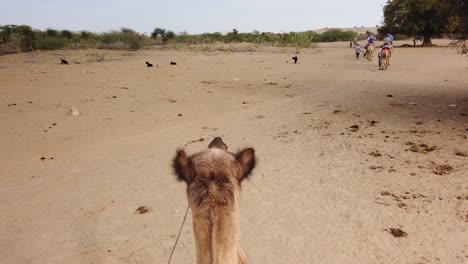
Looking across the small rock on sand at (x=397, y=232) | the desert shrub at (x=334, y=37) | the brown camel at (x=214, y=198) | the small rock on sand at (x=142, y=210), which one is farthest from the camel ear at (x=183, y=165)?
the desert shrub at (x=334, y=37)

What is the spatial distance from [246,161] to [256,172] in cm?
492

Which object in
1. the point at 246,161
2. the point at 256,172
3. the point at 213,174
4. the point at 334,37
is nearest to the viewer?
the point at 213,174

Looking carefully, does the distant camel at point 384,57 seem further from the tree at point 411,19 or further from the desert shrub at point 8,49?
the desert shrub at point 8,49

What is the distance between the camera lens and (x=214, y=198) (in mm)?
1595

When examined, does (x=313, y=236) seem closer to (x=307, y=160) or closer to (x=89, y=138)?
(x=307, y=160)

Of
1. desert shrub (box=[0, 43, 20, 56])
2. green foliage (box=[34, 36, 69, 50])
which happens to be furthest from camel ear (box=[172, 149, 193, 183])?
green foliage (box=[34, 36, 69, 50])

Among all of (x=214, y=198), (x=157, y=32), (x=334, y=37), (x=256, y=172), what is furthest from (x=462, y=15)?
(x=334, y=37)

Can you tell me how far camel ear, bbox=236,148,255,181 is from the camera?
1865mm

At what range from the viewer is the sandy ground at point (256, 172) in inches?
181

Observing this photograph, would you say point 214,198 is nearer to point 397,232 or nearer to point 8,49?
point 397,232

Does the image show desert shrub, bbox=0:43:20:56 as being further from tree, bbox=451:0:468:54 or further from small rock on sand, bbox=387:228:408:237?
small rock on sand, bbox=387:228:408:237

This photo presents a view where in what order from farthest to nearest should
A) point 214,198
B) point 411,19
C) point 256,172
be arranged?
point 411,19, point 256,172, point 214,198

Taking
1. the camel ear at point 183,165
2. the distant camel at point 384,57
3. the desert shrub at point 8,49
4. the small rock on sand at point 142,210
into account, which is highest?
the desert shrub at point 8,49

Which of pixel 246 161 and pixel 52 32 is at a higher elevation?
pixel 52 32
